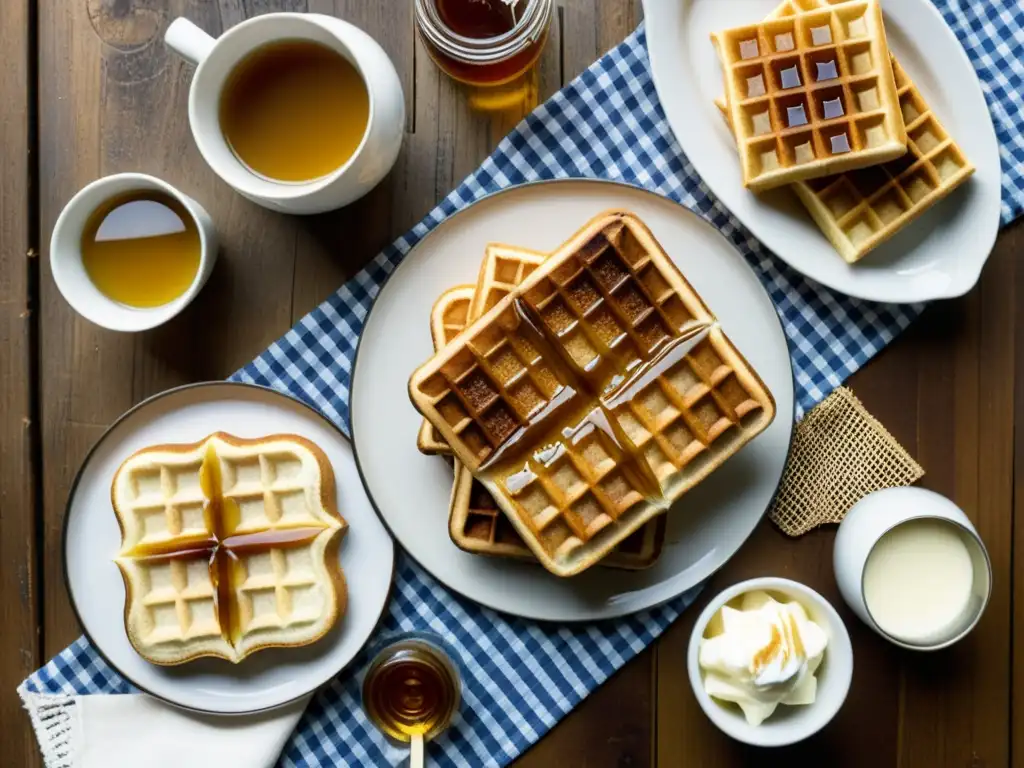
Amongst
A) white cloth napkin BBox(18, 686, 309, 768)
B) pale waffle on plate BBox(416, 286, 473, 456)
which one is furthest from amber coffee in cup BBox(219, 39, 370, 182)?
white cloth napkin BBox(18, 686, 309, 768)

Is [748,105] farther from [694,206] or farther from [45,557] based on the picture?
[45,557]

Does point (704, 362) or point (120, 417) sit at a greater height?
point (120, 417)

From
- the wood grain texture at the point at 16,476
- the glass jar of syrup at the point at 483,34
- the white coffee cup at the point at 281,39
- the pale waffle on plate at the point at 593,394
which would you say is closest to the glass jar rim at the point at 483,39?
the glass jar of syrup at the point at 483,34

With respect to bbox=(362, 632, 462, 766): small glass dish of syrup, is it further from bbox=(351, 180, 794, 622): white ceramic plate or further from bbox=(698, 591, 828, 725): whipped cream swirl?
bbox=(698, 591, 828, 725): whipped cream swirl

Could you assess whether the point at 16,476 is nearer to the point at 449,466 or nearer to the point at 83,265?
the point at 83,265

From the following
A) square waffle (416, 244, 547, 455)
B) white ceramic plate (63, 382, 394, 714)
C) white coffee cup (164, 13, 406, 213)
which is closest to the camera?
white coffee cup (164, 13, 406, 213)

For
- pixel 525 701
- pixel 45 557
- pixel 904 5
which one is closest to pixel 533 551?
pixel 525 701
